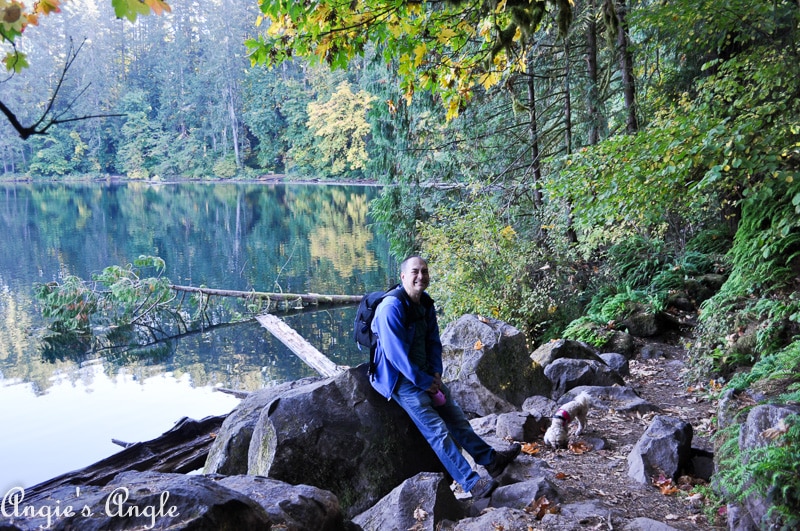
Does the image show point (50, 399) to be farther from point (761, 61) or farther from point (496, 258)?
point (761, 61)

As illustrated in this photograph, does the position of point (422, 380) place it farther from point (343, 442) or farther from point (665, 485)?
point (665, 485)

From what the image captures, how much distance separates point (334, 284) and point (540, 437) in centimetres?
1434

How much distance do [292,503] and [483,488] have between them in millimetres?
1462

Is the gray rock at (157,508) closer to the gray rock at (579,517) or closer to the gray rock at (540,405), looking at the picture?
the gray rock at (579,517)

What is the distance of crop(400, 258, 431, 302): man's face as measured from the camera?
4.32 meters

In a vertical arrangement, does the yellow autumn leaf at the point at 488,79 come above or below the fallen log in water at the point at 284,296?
above

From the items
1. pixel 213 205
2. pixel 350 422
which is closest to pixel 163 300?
pixel 350 422

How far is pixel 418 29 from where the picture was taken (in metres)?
4.57

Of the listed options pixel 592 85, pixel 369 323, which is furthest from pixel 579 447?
pixel 592 85

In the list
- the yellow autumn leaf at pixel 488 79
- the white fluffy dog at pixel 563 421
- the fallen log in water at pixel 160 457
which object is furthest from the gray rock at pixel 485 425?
the fallen log in water at pixel 160 457

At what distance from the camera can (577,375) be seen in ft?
21.6

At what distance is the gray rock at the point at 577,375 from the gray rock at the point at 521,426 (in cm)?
127

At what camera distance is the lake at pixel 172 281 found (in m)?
10.6

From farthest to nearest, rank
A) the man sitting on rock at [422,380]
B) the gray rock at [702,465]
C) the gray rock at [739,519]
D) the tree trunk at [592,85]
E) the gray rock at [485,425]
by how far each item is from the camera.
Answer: the tree trunk at [592,85]
the gray rock at [485,425]
the gray rock at [702,465]
the man sitting on rock at [422,380]
the gray rock at [739,519]
